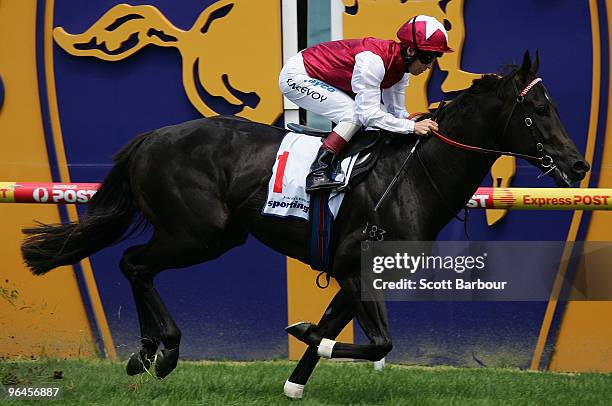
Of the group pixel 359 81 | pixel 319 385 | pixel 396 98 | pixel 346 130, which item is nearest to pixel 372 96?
pixel 359 81

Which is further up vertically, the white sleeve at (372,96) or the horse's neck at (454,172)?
the white sleeve at (372,96)

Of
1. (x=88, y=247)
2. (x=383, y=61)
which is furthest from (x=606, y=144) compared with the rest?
(x=88, y=247)

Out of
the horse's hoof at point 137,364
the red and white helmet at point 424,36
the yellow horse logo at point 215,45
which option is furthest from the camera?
the yellow horse logo at point 215,45

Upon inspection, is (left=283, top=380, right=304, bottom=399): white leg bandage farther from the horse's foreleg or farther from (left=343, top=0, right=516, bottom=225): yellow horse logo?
(left=343, top=0, right=516, bottom=225): yellow horse logo

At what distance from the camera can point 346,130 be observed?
5.61 meters

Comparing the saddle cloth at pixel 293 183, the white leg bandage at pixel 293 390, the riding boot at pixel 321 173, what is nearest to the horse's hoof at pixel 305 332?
the white leg bandage at pixel 293 390

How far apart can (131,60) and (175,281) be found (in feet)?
5.21

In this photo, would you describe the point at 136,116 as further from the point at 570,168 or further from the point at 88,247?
the point at 570,168

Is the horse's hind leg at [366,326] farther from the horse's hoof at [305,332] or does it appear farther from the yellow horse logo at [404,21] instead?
the yellow horse logo at [404,21]

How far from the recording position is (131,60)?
7.50 metres

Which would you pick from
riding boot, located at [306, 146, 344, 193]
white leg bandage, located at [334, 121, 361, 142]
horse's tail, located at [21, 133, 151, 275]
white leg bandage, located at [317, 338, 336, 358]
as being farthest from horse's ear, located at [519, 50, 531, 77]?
horse's tail, located at [21, 133, 151, 275]

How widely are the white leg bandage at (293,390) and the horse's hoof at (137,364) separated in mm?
791

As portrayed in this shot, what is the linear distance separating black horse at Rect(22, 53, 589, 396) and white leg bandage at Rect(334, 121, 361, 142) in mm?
204

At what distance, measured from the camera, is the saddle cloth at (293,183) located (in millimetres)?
5654
